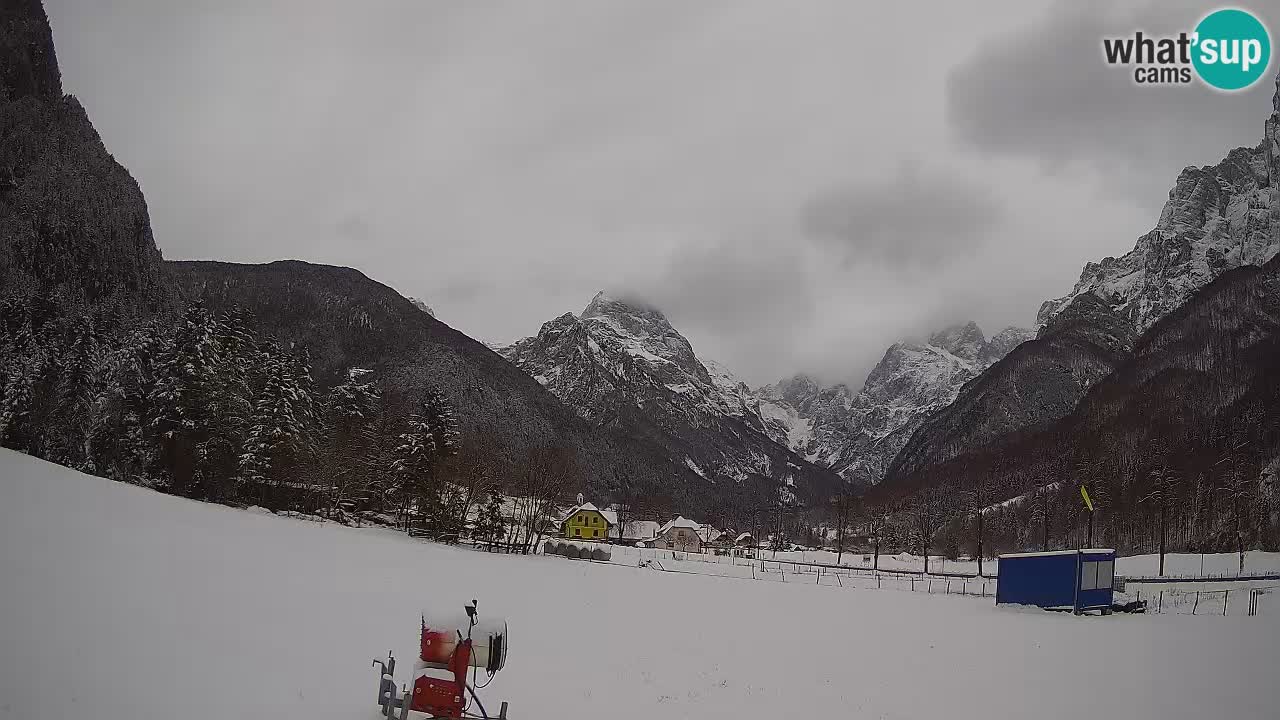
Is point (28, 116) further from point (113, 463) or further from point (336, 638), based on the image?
point (336, 638)

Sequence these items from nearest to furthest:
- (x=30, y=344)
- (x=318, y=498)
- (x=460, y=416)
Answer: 1. (x=30, y=344)
2. (x=318, y=498)
3. (x=460, y=416)

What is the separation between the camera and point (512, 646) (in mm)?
20625

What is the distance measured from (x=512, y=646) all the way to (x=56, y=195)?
447 feet

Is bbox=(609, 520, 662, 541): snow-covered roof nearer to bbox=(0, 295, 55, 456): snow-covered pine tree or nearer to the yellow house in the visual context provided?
the yellow house

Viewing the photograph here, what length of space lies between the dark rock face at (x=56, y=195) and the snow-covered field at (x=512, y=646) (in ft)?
283

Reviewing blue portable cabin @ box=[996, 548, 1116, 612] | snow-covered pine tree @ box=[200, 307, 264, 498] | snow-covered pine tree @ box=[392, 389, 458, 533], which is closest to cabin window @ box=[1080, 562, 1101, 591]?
blue portable cabin @ box=[996, 548, 1116, 612]

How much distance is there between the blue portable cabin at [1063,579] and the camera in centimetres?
3512

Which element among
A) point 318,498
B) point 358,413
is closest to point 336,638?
point 318,498

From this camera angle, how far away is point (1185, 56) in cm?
2562

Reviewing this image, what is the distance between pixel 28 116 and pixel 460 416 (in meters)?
92.9

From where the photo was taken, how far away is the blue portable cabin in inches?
1383

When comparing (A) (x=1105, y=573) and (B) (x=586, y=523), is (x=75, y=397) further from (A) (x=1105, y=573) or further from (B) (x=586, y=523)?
(B) (x=586, y=523)

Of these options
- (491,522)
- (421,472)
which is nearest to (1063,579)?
(491,522)

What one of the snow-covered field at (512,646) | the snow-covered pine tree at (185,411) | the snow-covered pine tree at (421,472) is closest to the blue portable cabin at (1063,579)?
the snow-covered field at (512,646)
